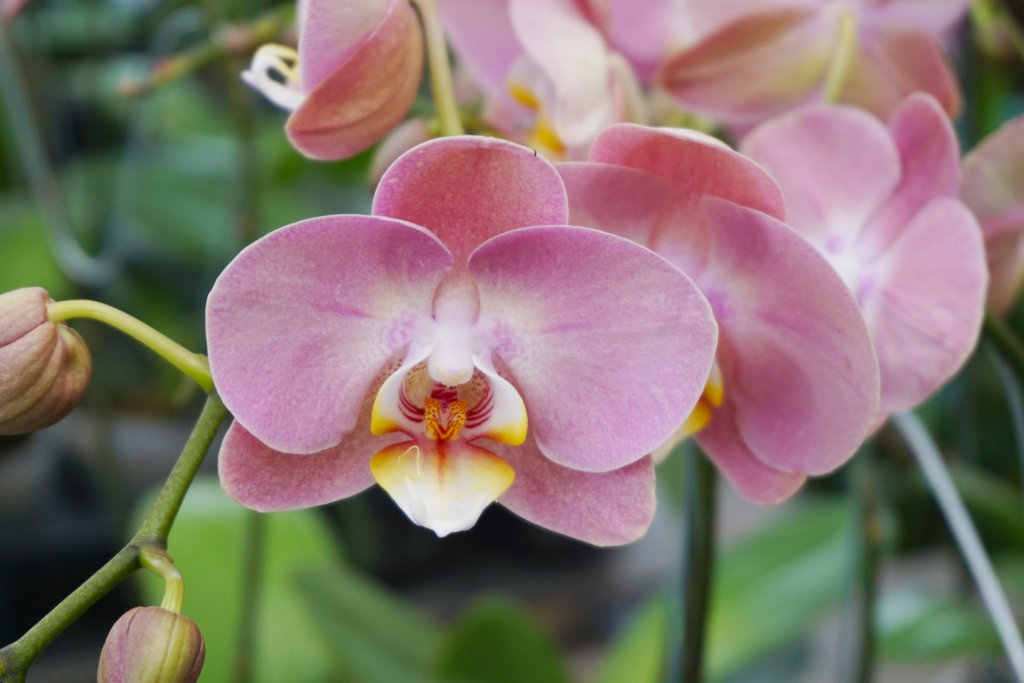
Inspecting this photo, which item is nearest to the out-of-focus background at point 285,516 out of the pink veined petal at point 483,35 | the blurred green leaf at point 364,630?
the blurred green leaf at point 364,630

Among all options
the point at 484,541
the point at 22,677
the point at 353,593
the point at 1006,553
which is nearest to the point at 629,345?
the point at 22,677

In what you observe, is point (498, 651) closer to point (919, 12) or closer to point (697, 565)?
point (697, 565)

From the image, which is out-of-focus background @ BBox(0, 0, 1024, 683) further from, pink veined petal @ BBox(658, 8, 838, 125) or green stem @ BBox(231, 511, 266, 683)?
pink veined petal @ BBox(658, 8, 838, 125)

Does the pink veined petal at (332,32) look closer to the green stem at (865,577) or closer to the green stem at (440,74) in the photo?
the green stem at (440,74)

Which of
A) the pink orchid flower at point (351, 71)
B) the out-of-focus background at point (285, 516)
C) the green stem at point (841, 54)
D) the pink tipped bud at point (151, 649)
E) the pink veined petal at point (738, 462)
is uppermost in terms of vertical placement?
the pink orchid flower at point (351, 71)

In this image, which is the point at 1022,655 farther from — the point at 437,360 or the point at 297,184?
the point at 297,184

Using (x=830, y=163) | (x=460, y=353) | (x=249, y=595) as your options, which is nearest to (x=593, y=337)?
(x=460, y=353)

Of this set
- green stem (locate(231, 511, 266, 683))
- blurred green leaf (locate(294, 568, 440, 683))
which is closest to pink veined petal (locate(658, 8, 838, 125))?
green stem (locate(231, 511, 266, 683))
